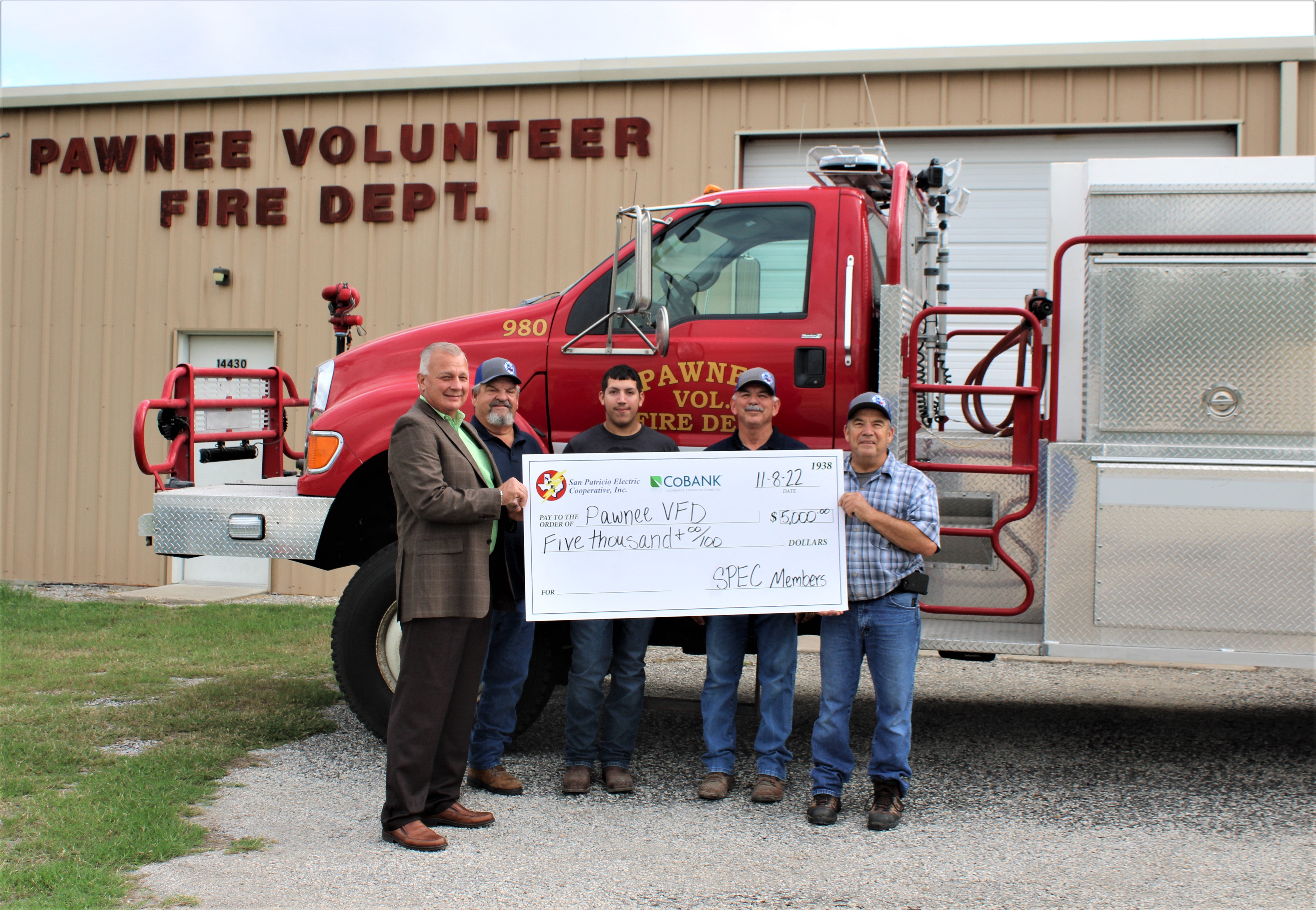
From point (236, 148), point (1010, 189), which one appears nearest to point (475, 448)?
point (1010, 189)

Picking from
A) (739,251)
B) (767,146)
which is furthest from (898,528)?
(767,146)

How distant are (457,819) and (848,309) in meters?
2.71

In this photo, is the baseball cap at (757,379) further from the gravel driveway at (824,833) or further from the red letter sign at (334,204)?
the red letter sign at (334,204)

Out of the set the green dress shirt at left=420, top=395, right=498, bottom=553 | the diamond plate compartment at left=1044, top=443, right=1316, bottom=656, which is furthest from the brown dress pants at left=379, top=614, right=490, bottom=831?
the diamond plate compartment at left=1044, top=443, right=1316, bottom=656

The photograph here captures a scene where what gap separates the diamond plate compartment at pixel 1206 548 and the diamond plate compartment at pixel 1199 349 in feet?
0.66

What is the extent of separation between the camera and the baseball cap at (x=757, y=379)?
452 cm

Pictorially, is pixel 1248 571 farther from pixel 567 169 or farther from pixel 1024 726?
pixel 567 169

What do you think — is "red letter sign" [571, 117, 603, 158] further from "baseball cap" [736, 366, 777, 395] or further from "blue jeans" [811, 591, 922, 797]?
"blue jeans" [811, 591, 922, 797]

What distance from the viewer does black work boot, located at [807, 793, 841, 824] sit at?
4305 mm

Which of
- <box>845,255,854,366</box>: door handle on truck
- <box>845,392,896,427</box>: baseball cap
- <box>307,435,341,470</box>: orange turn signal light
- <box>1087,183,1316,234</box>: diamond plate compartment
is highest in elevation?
<box>1087,183,1316,234</box>: diamond plate compartment

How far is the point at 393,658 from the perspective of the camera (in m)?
5.06

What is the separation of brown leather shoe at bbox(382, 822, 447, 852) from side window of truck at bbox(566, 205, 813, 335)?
2.32 metres

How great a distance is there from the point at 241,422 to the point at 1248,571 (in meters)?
5.08

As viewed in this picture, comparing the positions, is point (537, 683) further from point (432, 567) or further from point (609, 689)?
point (432, 567)
